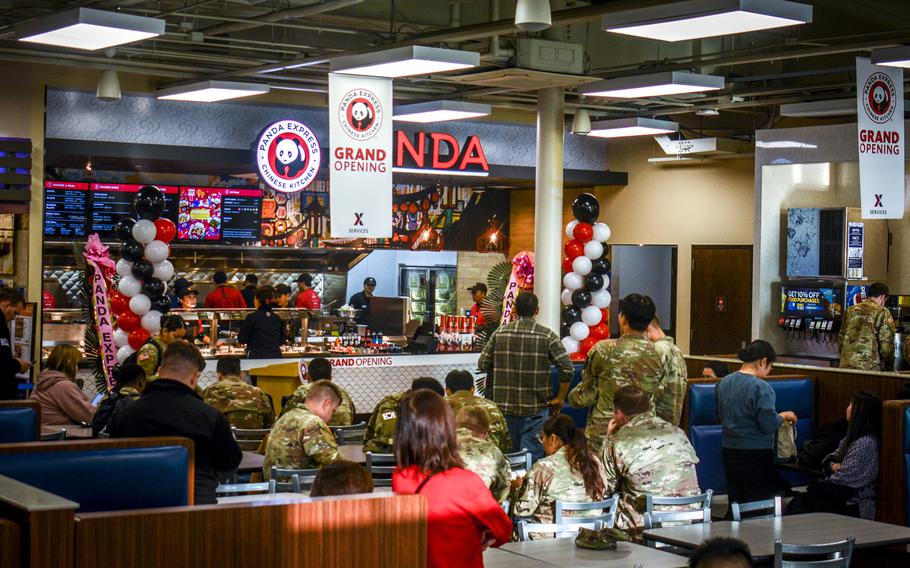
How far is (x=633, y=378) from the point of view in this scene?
7.39m

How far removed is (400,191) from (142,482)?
42.7 ft

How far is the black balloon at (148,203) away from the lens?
1163 centimetres

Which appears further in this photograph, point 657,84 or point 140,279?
point 140,279

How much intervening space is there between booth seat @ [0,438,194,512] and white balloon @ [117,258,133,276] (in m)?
7.29

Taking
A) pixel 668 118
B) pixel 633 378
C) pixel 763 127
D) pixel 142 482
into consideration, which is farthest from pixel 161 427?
pixel 668 118

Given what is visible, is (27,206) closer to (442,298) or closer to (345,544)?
(442,298)

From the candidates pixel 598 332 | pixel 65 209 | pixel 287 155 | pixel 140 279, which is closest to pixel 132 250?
pixel 140 279

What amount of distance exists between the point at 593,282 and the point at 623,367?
5.64 meters

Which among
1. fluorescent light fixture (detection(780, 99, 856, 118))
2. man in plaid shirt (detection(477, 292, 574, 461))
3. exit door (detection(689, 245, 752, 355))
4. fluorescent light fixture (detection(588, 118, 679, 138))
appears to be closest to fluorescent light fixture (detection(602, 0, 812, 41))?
man in plaid shirt (detection(477, 292, 574, 461))

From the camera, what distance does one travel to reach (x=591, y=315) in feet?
42.6

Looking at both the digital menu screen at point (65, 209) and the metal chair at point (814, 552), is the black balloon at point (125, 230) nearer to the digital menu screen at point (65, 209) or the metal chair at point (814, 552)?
the digital menu screen at point (65, 209)

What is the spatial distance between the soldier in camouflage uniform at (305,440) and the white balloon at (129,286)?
546 cm

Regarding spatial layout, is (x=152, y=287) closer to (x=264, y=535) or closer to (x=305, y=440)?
(x=305, y=440)

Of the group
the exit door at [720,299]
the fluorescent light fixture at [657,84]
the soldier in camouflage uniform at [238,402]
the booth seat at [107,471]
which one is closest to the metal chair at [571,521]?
the booth seat at [107,471]
